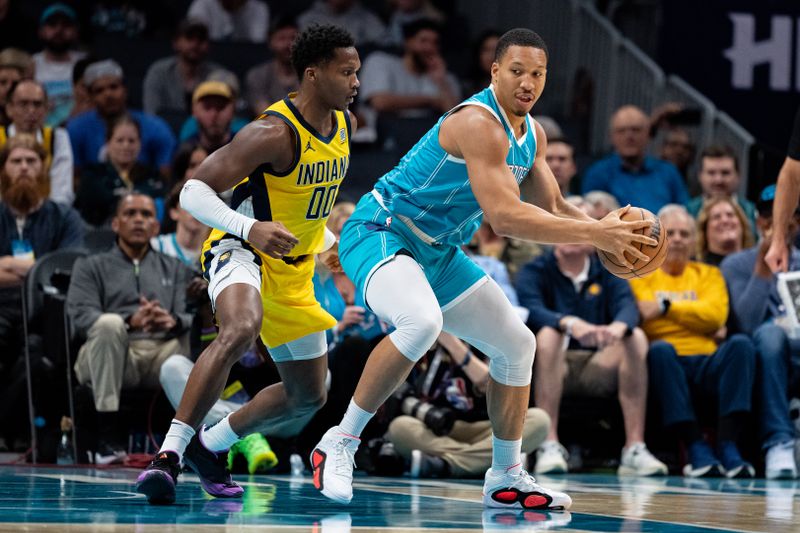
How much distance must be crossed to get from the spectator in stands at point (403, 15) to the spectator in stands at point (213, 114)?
279cm

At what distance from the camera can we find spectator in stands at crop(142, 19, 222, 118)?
11117 mm

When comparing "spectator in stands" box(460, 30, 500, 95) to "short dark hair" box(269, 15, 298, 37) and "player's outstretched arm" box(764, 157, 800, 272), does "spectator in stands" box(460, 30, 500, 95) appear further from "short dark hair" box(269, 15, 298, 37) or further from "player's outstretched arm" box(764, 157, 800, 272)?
"player's outstretched arm" box(764, 157, 800, 272)

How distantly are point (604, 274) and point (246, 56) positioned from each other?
478cm

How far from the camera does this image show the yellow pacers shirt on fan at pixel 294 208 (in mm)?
5727

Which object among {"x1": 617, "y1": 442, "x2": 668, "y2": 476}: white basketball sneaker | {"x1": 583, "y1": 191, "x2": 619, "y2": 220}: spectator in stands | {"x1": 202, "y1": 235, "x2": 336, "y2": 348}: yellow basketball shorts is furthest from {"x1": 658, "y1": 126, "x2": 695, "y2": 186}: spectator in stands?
{"x1": 202, "y1": 235, "x2": 336, "y2": 348}: yellow basketball shorts

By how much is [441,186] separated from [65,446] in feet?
12.2

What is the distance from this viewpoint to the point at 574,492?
6539 millimetres

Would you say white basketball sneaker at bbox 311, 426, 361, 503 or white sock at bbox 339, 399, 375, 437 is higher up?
white sock at bbox 339, 399, 375, 437

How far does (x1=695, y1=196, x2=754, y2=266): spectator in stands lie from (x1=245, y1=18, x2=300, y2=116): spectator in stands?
11.8 ft

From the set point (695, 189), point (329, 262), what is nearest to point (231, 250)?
point (329, 262)

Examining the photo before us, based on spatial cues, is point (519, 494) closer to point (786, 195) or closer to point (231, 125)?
point (786, 195)

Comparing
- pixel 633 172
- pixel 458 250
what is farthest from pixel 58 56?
pixel 458 250

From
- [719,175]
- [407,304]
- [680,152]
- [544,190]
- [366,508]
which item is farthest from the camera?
[680,152]

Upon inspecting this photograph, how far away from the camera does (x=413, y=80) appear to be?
38.5 ft
